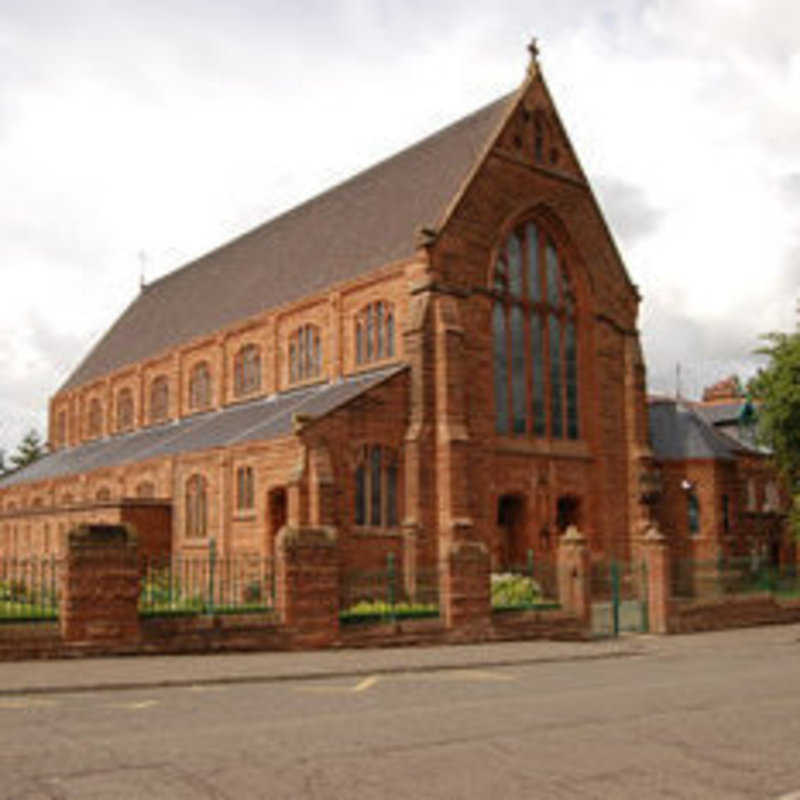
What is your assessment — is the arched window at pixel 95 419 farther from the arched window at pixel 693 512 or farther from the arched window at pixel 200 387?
the arched window at pixel 693 512

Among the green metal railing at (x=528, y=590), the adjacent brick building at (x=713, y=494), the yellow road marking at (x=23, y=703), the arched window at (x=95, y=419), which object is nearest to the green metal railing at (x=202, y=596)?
the yellow road marking at (x=23, y=703)

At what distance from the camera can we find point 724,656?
66.0ft

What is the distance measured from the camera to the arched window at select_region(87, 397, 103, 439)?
53875 mm

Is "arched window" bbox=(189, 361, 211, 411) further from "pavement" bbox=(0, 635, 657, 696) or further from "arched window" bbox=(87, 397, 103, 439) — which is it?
"pavement" bbox=(0, 635, 657, 696)

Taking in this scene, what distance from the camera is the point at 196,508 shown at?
108 feet

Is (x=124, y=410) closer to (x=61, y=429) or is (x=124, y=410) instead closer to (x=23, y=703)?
(x=61, y=429)

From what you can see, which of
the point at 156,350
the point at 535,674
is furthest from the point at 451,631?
the point at 156,350

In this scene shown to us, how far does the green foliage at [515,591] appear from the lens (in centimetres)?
2389

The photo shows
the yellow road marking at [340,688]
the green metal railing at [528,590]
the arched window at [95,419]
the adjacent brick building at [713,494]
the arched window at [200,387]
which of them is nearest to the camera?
the yellow road marking at [340,688]

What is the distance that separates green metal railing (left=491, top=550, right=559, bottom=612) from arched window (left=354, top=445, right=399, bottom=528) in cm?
391

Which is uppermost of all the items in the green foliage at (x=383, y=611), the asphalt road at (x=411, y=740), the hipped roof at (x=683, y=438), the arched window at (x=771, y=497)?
the hipped roof at (x=683, y=438)

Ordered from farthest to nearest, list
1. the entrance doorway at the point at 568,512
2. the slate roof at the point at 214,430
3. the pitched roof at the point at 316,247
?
1. the pitched roof at the point at 316,247
2. the entrance doorway at the point at 568,512
3. the slate roof at the point at 214,430

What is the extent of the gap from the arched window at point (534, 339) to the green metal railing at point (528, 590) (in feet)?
22.3

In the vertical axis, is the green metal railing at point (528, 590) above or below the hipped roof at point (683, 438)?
below
